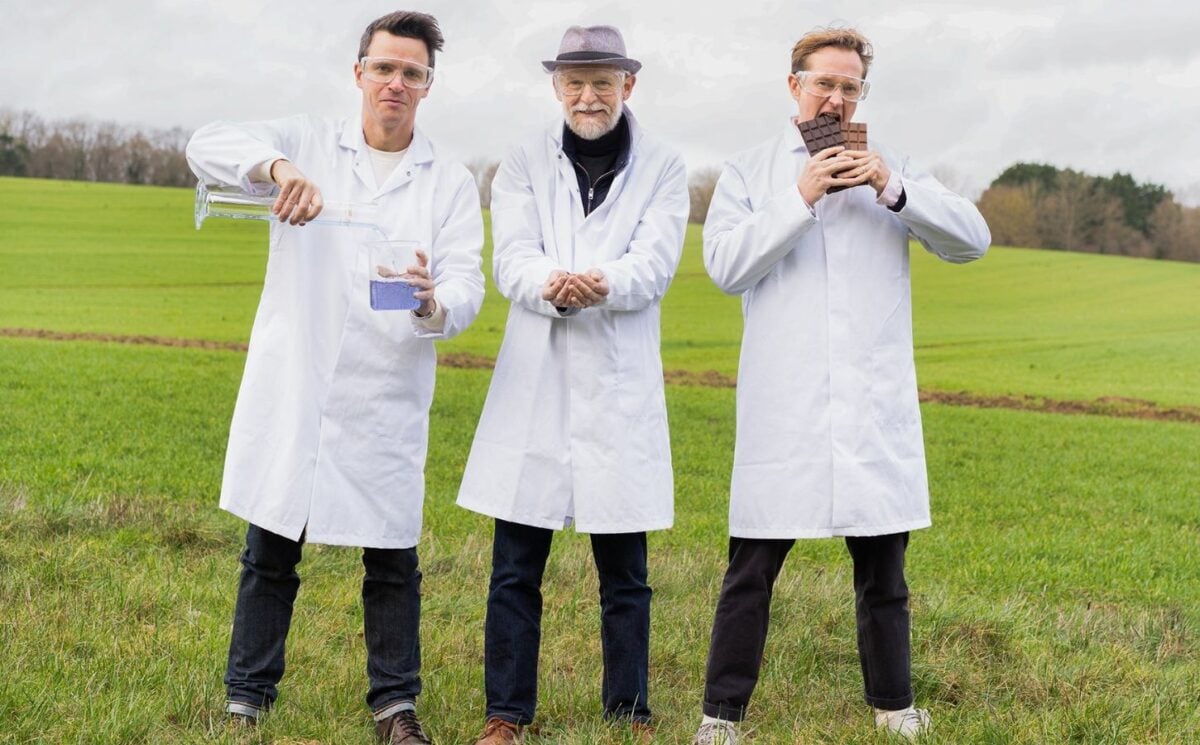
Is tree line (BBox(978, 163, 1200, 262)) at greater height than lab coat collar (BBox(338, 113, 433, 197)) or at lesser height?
greater

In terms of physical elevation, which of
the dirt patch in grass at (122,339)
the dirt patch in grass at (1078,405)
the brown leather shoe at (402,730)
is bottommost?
the dirt patch in grass at (1078,405)

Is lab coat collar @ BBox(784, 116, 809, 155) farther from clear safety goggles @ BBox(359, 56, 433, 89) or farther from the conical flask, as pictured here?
the conical flask

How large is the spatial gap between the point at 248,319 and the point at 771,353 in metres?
32.2

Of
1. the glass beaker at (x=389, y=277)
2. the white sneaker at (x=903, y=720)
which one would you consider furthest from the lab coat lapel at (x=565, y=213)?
the white sneaker at (x=903, y=720)

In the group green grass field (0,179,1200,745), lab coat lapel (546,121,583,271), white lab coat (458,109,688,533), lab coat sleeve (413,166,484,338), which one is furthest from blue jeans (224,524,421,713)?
lab coat lapel (546,121,583,271)

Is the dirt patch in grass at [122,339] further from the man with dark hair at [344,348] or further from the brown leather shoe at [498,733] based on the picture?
the brown leather shoe at [498,733]

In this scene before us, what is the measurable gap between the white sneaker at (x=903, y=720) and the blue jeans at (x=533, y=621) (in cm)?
93

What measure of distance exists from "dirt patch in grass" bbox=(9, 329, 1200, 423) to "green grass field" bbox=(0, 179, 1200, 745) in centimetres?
111

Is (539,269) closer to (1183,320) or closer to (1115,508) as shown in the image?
(1115,508)

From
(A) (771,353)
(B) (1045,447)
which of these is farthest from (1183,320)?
(A) (771,353)

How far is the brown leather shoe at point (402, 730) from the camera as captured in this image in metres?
4.93

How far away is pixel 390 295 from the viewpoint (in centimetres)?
460

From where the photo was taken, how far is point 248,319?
35.4 metres

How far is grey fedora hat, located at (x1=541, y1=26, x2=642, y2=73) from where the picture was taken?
15.8 ft
